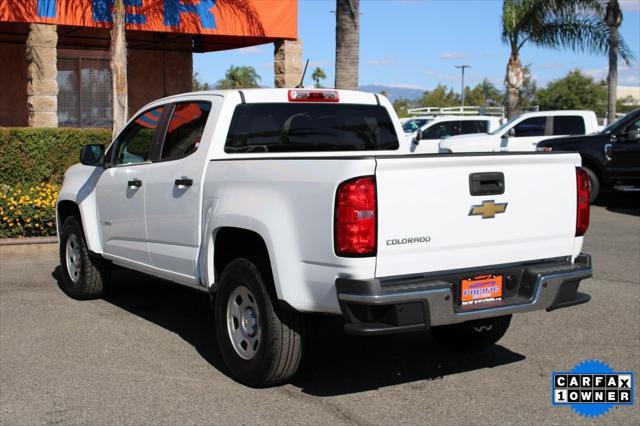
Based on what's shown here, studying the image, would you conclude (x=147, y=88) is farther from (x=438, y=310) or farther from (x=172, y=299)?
(x=438, y=310)

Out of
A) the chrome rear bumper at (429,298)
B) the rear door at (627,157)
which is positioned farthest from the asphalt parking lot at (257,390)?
the rear door at (627,157)

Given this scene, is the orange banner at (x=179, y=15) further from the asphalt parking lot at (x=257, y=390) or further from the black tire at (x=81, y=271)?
the black tire at (x=81, y=271)

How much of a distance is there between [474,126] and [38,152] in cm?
1389

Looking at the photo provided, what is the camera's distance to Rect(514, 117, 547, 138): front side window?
64.0 ft

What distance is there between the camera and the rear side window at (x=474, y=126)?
23766 mm

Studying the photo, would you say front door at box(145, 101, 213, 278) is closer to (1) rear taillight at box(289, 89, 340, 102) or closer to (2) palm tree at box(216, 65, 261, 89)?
(1) rear taillight at box(289, 89, 340, 102)

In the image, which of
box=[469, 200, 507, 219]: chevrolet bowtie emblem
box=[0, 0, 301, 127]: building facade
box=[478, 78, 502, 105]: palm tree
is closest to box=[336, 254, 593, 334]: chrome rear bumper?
box=[469, 200, 507, 219]: chevrolet bowtie emblem

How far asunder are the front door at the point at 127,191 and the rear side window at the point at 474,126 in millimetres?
17290

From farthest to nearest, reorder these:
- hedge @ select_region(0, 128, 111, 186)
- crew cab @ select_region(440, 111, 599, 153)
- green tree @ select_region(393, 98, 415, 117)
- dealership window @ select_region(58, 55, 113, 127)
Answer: green tree @ select_region(393, 98, 415, 117), dealership window @ select_region(58, 55, 113, 127), crew cab @ select_region(440, 111, 599, 153), hedge @ select_region(0, 128, 111, 186)

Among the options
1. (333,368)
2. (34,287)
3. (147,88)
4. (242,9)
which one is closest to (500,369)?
(333,368)

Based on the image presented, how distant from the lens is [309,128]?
6555mm

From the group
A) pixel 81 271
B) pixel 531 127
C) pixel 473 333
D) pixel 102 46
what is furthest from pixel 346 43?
pixel 473 333

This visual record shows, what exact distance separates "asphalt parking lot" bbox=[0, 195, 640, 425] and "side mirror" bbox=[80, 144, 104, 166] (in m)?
1.39

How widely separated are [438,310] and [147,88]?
19943mm
